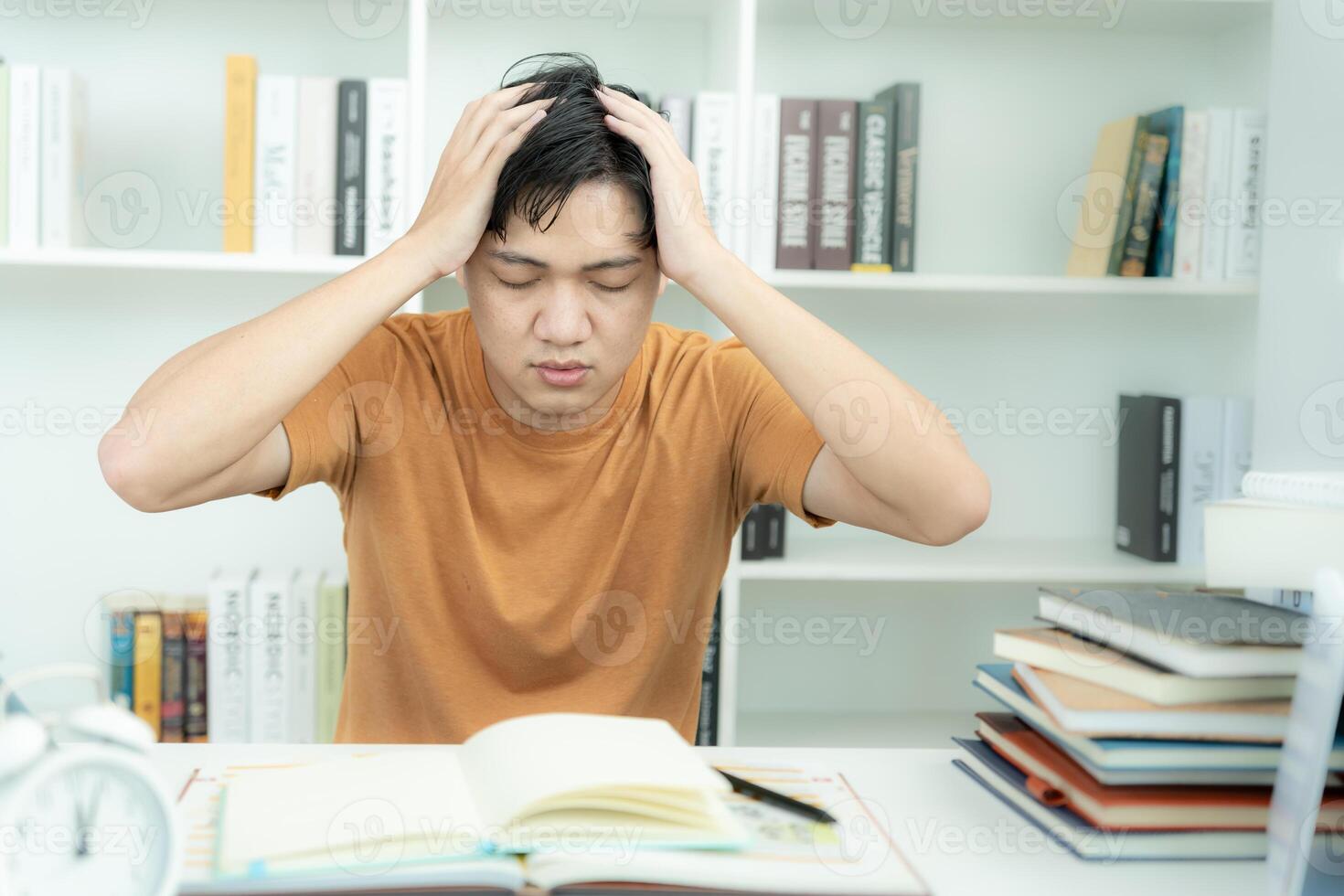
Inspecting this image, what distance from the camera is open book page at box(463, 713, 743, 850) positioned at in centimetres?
61

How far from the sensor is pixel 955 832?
2.42ft

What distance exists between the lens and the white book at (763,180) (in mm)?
1686

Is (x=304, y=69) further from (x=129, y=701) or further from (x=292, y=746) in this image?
(x=292, y=746)

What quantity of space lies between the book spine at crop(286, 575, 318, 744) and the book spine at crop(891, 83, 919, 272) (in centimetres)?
97

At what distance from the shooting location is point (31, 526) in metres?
1.87

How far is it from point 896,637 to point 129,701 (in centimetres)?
121

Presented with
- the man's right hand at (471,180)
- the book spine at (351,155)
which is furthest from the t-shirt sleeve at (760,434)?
the book spine at (351,155)

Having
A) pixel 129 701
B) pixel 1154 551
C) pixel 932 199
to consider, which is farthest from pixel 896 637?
pixel 129 701

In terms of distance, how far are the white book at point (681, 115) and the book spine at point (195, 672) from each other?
949 mm

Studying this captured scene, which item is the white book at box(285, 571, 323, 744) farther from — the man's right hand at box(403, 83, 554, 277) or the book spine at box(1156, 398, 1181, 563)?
the book spine at box(1156, 398, 1181, 563)

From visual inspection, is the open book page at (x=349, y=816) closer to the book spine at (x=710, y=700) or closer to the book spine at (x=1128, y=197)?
the book spine at (x=710, y=700)

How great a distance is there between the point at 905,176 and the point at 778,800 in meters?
1.22

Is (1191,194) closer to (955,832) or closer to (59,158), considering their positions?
(955,832)

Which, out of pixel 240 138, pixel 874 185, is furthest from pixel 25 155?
pixel 874 185
